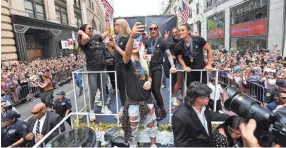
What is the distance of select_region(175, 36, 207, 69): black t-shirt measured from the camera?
4051mm

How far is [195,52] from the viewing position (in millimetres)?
4090

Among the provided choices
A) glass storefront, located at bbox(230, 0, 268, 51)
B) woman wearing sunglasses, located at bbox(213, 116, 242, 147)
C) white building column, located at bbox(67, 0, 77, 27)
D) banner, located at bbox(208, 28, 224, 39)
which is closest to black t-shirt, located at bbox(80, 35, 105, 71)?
woman wearing sunglasses, located at bbox(213, 116, 242, 147)

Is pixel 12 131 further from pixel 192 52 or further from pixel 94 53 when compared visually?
pixel 192 52

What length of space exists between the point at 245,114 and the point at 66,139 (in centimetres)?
249

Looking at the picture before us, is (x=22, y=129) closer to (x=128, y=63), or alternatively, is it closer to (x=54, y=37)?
(x=128, y=63)

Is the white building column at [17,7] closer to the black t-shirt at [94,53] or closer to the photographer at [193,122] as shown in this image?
the black t-shirt at [94,53]

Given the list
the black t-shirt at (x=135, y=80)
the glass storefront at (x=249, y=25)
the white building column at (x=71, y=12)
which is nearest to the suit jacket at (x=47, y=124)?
the black t-shirt at (x=135, y=80)

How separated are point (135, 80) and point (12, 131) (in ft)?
9.16

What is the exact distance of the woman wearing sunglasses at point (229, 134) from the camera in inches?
87.5

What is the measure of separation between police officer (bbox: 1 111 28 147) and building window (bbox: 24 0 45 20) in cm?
1622

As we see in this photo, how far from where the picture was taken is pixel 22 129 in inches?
163

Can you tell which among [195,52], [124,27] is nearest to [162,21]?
[195,52]

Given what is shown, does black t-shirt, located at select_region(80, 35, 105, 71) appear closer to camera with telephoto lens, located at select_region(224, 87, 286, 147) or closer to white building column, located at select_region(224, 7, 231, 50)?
camera with telephoto lens, located at select_region(224, 87, 286, 147)

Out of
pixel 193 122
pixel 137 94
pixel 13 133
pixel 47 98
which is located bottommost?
pixel 13 133
